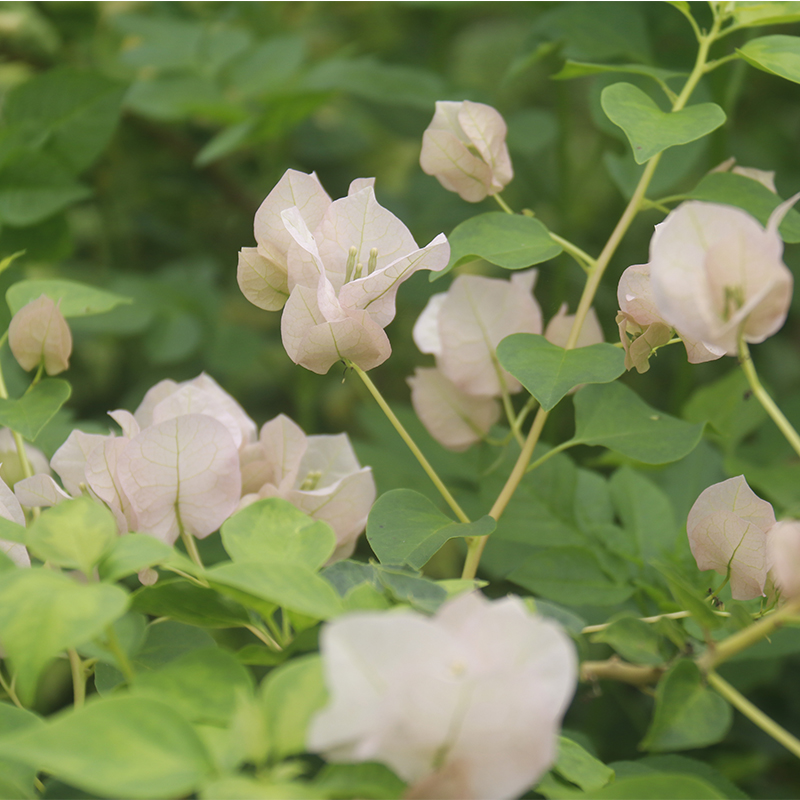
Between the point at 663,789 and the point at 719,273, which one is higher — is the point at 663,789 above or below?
below

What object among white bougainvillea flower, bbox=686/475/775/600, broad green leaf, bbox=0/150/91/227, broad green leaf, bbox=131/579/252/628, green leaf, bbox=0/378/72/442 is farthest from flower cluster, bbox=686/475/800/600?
broad green leaf, bbox=0/150/91/227

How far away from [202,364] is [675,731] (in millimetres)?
832

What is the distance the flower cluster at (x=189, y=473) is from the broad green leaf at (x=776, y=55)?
11.1 inches

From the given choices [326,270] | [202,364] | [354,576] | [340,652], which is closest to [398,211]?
[202,364]

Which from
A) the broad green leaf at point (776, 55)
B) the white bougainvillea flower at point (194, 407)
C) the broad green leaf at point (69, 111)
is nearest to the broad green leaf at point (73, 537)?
the white bougainvillea flower at point (194, 407)

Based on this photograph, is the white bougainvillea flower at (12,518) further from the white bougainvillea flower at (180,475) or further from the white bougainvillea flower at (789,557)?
the white bougainvillea flower at (789,557)

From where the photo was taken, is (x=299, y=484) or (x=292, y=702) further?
(x=299, y=484)

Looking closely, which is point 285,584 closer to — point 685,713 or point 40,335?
point 685,713

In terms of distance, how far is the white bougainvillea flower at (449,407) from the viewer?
0.50 metres

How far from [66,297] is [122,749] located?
342 millimetres

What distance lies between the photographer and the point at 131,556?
0.26 meters

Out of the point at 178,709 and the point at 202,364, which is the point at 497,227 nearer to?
the point at 178,709

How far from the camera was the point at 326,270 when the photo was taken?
14.9 inches

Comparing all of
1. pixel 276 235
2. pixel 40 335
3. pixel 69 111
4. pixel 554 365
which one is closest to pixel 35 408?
pixel 40 335
